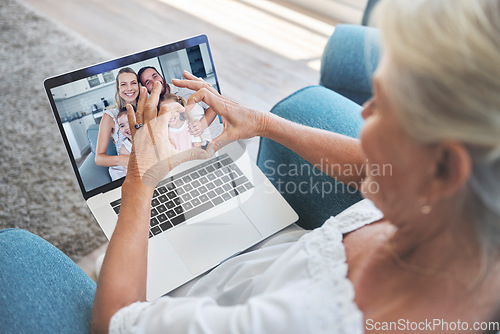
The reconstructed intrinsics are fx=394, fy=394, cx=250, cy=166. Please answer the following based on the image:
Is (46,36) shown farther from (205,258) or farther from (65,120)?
(205,258)

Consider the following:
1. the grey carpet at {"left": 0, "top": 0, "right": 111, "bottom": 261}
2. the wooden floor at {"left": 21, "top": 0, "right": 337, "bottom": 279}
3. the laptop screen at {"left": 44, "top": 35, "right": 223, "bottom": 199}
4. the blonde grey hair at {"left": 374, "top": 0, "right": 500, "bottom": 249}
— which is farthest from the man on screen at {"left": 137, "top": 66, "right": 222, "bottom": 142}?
the wooden floor at {"left": 21, "top": 0, "right": 337, "bottom": 279}

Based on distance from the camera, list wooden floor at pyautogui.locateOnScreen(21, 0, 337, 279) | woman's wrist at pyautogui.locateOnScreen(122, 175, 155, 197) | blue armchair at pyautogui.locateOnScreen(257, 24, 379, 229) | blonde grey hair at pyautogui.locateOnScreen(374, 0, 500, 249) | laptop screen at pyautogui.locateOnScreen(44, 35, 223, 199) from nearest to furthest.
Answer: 1. blonde grey hair at pyautogui.locateOnScreen(374, 0, 500, 249)
2. woman's wrist at pyautogui.locateOnScreen(122, 175, 155, 197)
3. laptop screen at pyautogui.locateOnScreen(44, 35, 223, 199)
4. blue armchair at pyautogui.locateOnScreen(257, 24, 379, 229)
5. wooden floor at pyautogui.locateOnScreen(21, 0, 337, 279)

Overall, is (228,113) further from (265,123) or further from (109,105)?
(109,105)

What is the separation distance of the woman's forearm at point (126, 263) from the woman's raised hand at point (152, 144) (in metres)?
0.04

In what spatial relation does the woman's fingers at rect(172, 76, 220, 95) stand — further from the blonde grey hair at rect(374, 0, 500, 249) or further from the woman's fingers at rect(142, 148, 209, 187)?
the blonde grey hair at rect(374, 0, 500, 249)

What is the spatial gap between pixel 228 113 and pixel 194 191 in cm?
24

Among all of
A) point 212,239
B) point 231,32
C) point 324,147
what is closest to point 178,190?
point 212,239

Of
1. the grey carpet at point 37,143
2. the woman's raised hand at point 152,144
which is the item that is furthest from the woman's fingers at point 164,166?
the grey carpet at point 37,143

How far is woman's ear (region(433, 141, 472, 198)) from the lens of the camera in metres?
0.42

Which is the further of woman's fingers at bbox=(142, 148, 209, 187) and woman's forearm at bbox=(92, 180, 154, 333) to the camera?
woman's fingers at bbox=(142, 148, 209, 187)

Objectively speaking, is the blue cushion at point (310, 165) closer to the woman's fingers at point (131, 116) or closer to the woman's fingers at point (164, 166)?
the woman's fingers at point (164, 166)

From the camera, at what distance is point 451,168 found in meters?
0.44

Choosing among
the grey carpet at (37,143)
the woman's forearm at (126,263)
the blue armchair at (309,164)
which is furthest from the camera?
the grey carpet at (37,143)

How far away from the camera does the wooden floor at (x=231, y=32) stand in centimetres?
221
